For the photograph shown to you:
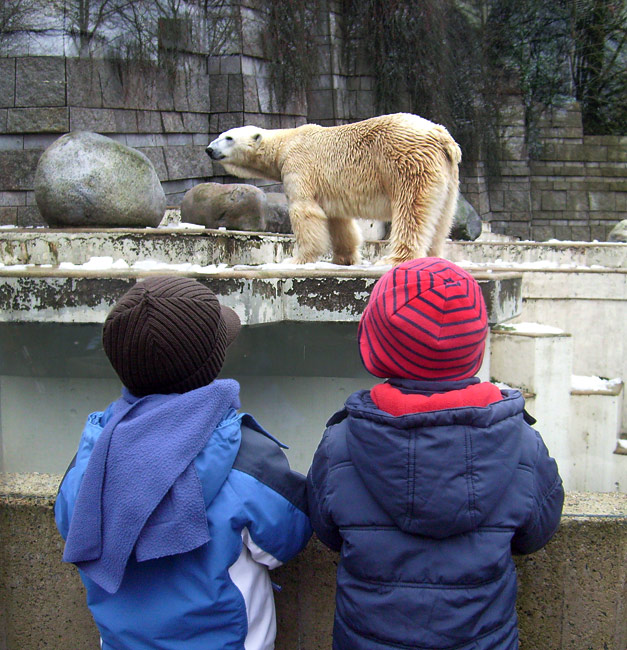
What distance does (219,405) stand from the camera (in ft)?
3.50

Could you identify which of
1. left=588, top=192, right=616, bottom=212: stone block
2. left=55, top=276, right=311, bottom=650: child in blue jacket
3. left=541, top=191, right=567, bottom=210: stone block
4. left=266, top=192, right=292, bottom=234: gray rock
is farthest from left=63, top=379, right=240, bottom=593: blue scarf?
left=588, top=192, right=616, bottom=212: stone block

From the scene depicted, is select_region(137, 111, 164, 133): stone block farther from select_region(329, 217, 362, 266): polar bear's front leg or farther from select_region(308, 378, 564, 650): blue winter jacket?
select_region(308, 378, 564, 650): blue winter jacket

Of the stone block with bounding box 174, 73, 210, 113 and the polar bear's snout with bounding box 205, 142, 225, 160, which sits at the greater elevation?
the stone block with bounding box 174, 73, 210, 113

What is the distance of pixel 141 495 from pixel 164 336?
0.27 meters

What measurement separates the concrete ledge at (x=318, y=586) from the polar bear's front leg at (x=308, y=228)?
176cm

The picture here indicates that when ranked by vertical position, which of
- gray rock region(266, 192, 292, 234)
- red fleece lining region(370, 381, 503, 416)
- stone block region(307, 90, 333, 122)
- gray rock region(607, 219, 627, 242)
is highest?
stone block region(307, 90, 333, 122)

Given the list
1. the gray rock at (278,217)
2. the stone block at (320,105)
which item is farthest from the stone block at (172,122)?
the stone block at (320,105)

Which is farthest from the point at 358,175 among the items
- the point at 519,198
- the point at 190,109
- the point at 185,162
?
the point at 519,198

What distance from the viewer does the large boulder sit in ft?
10.4

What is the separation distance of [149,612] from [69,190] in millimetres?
2617

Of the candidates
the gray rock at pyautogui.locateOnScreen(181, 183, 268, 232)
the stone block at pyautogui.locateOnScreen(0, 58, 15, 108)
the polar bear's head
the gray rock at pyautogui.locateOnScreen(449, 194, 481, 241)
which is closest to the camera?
the polar bear's head

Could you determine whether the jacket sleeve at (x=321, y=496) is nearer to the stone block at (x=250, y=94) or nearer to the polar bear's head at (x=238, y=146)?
the polar bear's head at (x=238, y=146)

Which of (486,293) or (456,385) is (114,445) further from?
(486,293)

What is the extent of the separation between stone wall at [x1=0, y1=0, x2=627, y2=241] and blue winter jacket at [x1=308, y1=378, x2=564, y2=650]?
5.77 m
